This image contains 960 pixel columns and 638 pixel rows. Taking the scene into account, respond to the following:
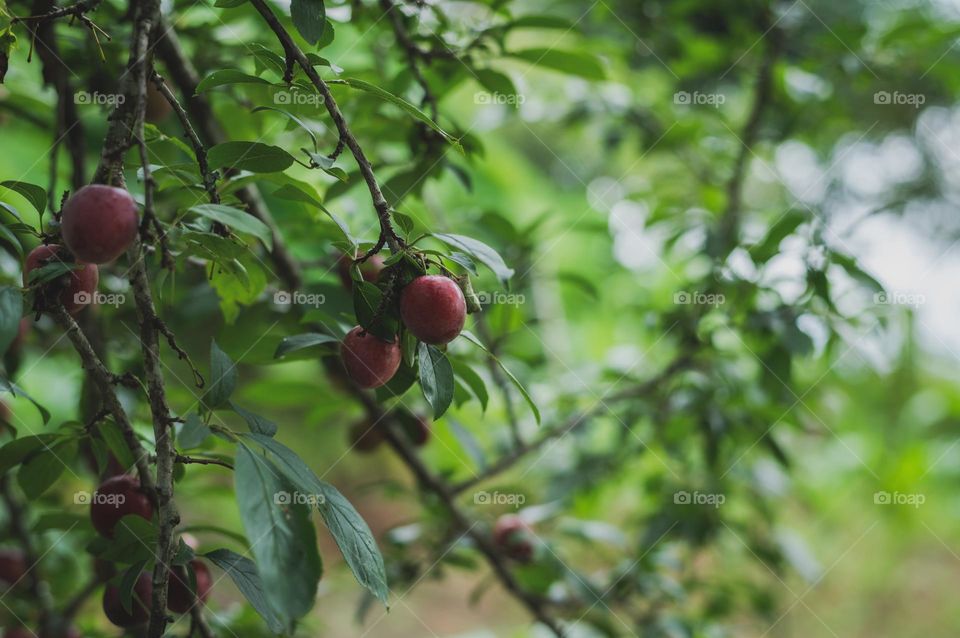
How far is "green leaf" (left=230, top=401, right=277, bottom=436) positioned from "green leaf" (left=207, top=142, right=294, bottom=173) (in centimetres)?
16

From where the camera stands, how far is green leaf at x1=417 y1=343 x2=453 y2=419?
521 mm

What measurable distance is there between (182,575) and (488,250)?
31 centimetres

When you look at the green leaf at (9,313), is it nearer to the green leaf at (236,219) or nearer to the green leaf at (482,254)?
the green leaf at (236,219)

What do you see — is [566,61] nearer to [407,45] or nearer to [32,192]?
[407,45]

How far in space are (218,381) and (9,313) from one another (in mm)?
122

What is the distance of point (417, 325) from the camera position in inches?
19.4

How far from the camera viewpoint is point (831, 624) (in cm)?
261

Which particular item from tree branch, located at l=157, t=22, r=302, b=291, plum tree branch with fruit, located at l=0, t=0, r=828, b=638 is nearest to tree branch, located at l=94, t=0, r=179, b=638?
plum tree branch with fruit, located at l=0, t=0, r=828, b=638

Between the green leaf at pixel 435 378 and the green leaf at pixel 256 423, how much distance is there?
0.33 feet

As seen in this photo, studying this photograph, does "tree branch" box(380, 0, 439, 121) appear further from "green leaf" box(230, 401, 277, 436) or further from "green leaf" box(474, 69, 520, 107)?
"green leaf" box(230, 401, 277, 436)

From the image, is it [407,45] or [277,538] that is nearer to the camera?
[277,538]

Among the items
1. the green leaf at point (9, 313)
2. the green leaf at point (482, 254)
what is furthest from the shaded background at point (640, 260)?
the green leaf at point (9, 313)

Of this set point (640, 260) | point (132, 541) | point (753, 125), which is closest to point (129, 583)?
point (132, 541)

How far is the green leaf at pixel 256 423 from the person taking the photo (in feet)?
1.69
